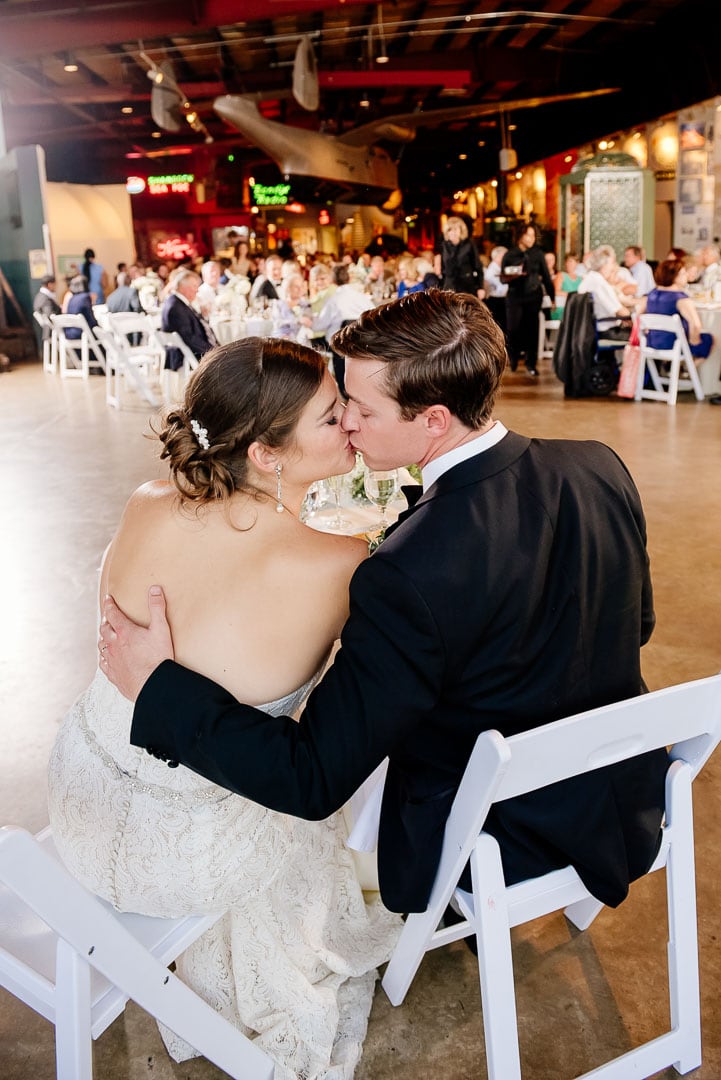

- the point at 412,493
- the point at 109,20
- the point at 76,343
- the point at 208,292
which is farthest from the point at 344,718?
the point at 109,20

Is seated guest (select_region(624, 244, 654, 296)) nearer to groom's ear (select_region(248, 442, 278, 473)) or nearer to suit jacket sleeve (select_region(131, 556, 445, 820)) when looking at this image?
groom's ear (select_region(248, 442, 278, 473))

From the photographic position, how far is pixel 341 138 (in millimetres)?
17547

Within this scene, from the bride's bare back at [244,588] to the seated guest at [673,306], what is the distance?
695 cm

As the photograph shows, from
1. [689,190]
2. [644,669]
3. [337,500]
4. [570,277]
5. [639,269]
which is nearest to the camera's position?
[337,500]

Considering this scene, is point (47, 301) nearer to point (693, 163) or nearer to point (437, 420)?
point (693, 163)

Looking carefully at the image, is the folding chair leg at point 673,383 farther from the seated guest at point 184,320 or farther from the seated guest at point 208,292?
the seated guest at point 208,292

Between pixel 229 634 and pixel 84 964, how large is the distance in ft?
→ 1.55

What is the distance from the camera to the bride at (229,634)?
4.56 feet

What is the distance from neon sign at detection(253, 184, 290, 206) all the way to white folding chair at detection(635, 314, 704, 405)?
56.5 ft

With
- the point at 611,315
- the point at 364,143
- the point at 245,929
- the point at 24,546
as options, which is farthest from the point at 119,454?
the point at 364,143

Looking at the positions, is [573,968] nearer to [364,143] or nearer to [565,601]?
[565,601]

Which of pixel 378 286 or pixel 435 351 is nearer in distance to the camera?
pixel 435 351

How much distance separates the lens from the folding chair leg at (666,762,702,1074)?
1430 mm

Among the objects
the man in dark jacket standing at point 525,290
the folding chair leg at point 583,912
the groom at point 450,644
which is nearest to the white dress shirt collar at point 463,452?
the groom at point 450,644
